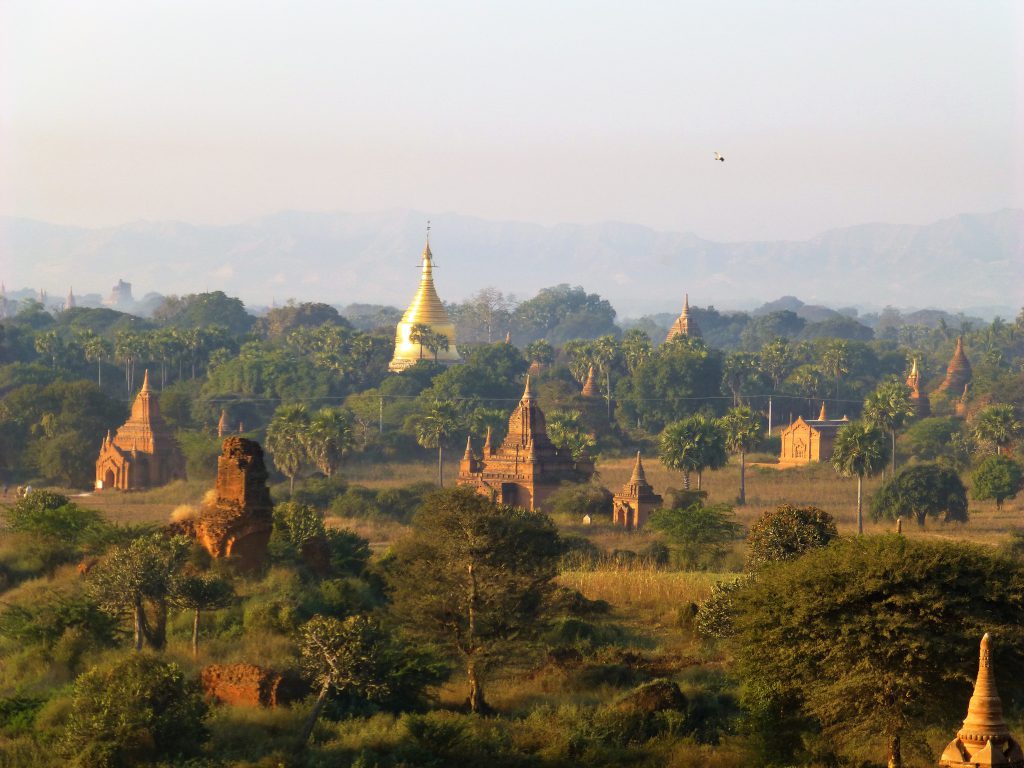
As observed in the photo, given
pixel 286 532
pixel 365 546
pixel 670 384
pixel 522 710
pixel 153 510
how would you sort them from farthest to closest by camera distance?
pixel 670 384
pixel 153 510
pixel 365 546
pixel 286 532
pixel 522 710

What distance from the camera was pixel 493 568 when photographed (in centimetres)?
3200

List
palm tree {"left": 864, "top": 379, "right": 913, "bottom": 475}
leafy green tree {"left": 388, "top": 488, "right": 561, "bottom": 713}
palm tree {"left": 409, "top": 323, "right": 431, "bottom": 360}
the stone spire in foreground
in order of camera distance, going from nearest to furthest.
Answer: the stone spire in foreground < leafy green tree {"left": 388, "top": 488, "right": 561, "bottom": 713} < palm tree {"left": 864, "top": 379, "right": 913, "bottom": 475} < palm tree {"left": 409, "top": 323, "right": 431, "bottom": 360}

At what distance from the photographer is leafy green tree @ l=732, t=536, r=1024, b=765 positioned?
2630 cm

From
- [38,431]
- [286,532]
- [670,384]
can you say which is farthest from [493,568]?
[670,384]

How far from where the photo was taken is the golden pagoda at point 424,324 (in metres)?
112

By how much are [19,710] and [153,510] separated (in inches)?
1406

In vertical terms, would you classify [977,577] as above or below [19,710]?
above

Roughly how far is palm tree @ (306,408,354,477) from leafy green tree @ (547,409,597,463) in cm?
839

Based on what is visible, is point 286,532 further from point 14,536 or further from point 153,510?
point 153,510

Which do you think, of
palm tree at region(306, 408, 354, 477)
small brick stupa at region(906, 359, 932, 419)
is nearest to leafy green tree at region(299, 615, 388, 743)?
palm tree at region(306, 408, 354, 477)

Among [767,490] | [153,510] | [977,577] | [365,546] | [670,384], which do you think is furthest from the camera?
[670,384]

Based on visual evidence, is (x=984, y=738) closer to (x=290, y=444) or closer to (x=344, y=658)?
(x=344, y=658)

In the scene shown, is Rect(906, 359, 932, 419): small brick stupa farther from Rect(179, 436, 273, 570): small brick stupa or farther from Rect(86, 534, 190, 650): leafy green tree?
Rect(86, 534, 190, 650): leafy green tree

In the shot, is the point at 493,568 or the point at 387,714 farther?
the point at 493,568
